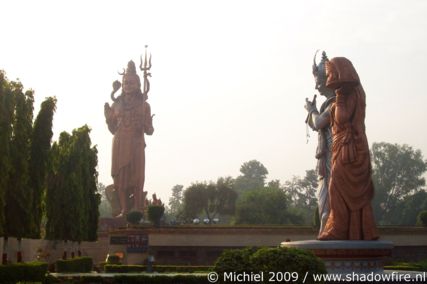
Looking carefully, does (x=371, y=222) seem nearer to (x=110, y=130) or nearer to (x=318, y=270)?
(x=318, y=270)

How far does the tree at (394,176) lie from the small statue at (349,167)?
50.9 meters

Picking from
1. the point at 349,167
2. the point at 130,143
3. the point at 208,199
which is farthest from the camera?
the point at 208,199

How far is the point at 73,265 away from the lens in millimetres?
24375

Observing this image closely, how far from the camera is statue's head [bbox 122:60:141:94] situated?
4256 cm

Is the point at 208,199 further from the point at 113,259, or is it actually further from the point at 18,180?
the point at 18,180

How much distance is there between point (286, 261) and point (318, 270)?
0.60 meters

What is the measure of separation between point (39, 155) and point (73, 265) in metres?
4.53

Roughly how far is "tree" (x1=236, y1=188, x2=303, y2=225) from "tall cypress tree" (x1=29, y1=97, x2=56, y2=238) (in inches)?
1216

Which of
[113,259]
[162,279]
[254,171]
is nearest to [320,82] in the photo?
[162,279]

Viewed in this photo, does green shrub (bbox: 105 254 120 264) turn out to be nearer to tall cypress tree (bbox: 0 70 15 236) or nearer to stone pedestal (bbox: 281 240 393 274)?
tall cypress tree (bbox: 0 70 15 236)

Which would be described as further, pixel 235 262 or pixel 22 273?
pixel 22 273

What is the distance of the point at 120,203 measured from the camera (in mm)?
42812

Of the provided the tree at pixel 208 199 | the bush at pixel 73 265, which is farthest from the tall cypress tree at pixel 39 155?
the tree at pixel 208 199

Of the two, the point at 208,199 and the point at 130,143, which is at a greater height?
the point at 130,143
